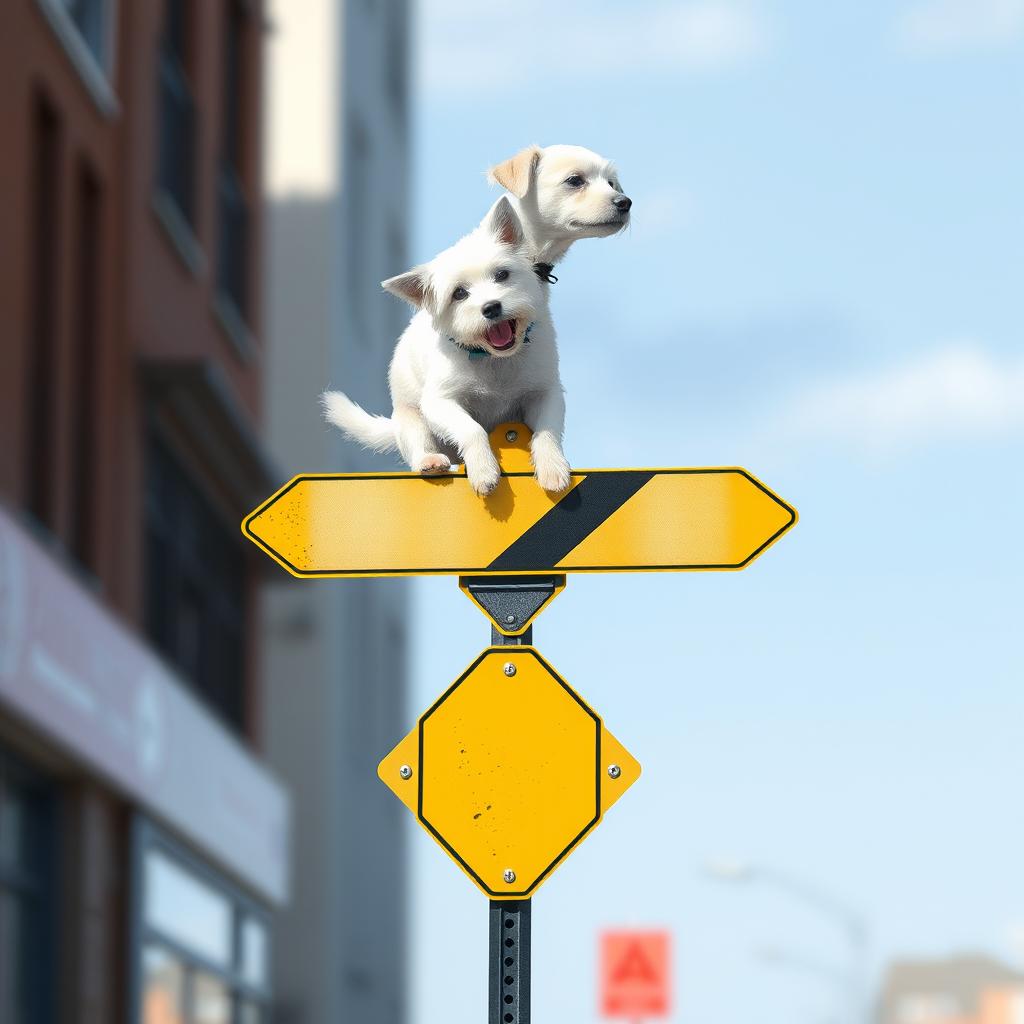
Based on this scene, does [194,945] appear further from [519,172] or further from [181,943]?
[519,172]

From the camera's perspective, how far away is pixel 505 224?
224 inches

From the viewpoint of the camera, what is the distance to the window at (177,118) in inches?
914

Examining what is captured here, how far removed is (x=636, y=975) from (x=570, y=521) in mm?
11920

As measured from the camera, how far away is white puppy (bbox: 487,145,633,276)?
579 centimetres

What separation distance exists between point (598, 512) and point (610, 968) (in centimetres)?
Result: 1191

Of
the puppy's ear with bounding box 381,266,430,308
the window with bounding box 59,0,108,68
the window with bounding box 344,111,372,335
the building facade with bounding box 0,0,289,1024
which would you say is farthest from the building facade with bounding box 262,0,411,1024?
the puppy's ear with bounding box 381,266,430,308

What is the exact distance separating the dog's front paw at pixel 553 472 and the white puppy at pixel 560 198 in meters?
0.48

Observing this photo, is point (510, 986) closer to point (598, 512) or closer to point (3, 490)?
point (598, 512)

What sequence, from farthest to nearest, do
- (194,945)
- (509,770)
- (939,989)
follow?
(939,989), (194,945), (509,770)

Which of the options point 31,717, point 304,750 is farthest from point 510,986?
point 304,750

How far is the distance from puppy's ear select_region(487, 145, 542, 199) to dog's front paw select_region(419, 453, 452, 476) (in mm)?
712

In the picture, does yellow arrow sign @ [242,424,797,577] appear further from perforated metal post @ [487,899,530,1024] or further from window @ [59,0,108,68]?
window @ [59,0,108,68]

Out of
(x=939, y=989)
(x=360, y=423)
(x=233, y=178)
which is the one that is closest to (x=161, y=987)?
(x=233, y=178)

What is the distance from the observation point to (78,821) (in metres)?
17.8
